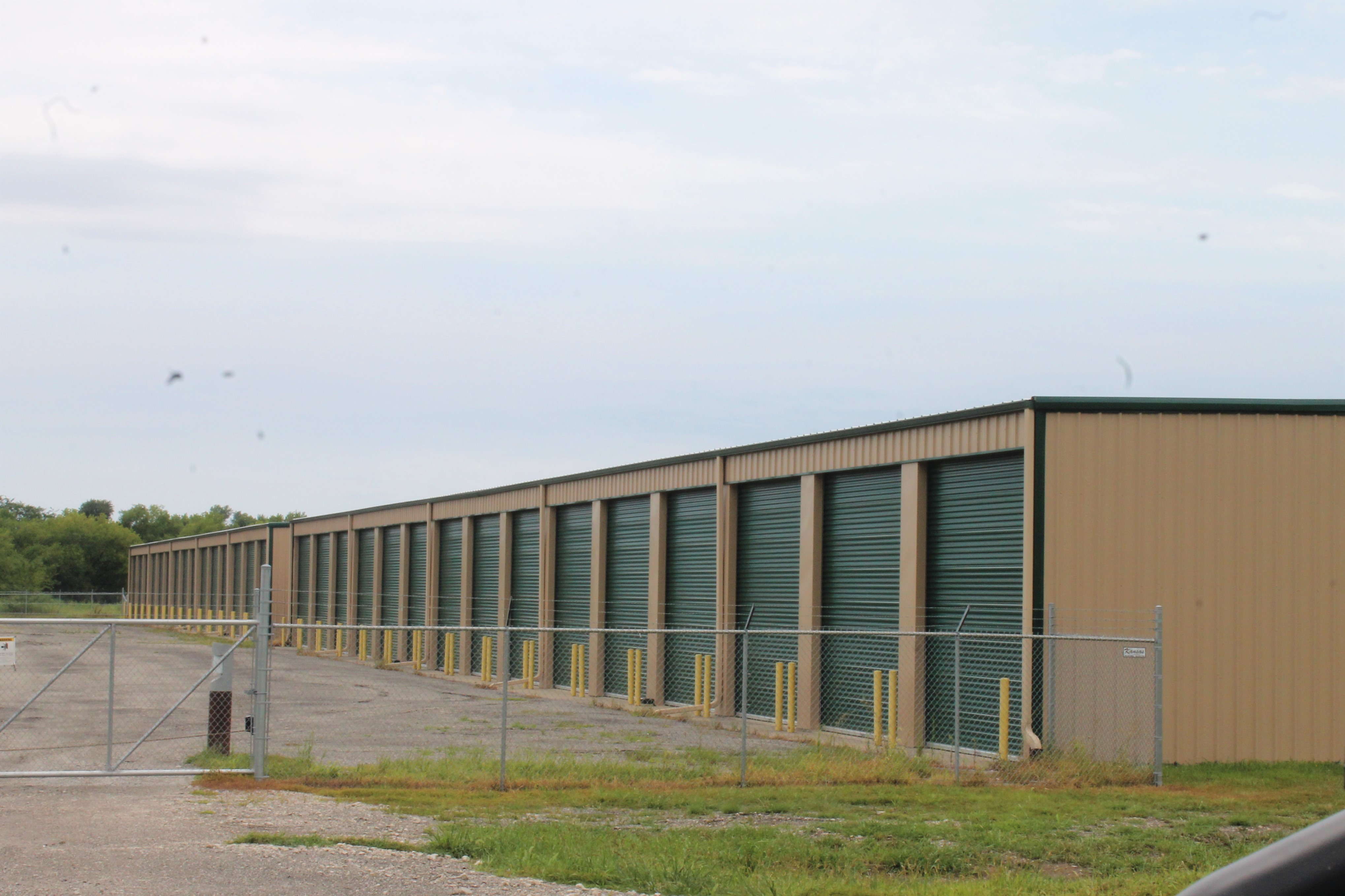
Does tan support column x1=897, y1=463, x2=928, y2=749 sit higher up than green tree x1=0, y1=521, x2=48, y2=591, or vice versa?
tan support column x1=897, y1=463, x2=928, y2=749

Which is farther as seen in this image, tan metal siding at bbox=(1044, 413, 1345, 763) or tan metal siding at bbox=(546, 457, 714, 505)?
tan metal siding at bbox=(546, 457, 714, 505)

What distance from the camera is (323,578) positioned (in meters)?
55.8

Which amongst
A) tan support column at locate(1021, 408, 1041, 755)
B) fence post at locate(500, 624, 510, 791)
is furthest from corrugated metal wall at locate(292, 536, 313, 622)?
tan support column at locate(1021, 408, 1041, 755)

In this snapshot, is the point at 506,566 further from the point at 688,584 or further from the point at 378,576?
the point at 378,576

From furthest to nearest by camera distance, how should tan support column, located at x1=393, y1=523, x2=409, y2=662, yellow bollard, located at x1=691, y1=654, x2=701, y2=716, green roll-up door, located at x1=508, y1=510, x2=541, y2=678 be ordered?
tan support column, located at x1=393, y1=523, x2=409, y2=662 → green roll-up door, located at x1=508, y1=510, x2=541, y2=678 → yellow bollard, located at x1=691, y1=654, x2=701, y2=716

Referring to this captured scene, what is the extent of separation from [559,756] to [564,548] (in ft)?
52.8

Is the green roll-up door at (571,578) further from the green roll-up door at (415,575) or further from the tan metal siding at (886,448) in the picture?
the green roll-up door at (415,575)

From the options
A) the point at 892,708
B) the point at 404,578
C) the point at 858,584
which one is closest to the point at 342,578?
the point at 404,578

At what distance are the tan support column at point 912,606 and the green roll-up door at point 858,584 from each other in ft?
0.82

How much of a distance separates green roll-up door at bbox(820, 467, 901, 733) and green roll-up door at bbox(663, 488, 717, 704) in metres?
4.07

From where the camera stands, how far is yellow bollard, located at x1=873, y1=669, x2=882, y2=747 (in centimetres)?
2095

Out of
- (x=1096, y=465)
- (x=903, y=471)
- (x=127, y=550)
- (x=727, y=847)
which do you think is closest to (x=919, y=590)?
(x=903, y=471)

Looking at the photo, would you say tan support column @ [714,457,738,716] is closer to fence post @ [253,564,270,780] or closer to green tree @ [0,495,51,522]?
fence post @ [253,564,270,780]

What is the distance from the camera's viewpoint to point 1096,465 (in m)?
18.8
